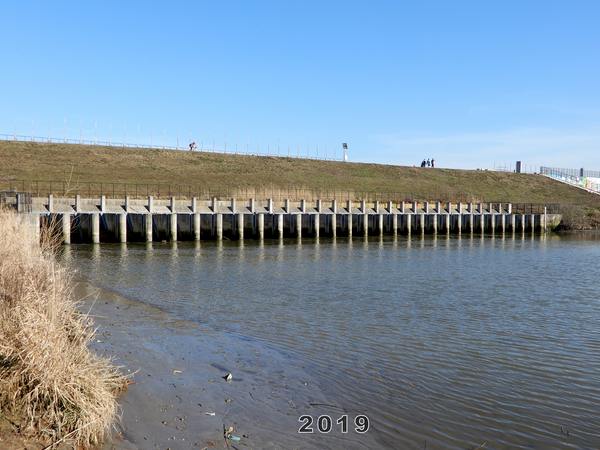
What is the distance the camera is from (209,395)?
27.3 ft

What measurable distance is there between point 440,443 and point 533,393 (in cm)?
290

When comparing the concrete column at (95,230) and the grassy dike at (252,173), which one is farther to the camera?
the grassy dike at (252,173)

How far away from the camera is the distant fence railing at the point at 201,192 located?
190ft

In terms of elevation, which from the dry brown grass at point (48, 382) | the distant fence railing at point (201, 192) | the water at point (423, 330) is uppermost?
the distant fence railing at point (201, 192)

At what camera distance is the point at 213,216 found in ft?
153

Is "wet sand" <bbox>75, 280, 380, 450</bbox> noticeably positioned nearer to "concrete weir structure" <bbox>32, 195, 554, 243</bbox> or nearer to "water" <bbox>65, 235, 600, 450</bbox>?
"water" <bbox>65, 235, 600, 450</bbox>

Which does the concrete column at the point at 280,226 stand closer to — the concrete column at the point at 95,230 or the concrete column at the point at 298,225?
the concrete column at the point at 298,225

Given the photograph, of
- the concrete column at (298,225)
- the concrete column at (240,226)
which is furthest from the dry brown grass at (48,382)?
the concrete column at (298,225)

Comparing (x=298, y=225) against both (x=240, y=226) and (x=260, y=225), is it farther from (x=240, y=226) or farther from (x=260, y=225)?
(x=240, y=226)

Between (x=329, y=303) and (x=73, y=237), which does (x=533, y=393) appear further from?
(x=73, y=237)

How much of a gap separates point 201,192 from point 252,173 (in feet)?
71.7

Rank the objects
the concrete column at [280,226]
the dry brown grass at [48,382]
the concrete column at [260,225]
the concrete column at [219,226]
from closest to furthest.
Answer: the dry brown grass at [48,382] < the concrete column at [219,226] < the concrete column at [260,225] < the concrete column at [280,226]

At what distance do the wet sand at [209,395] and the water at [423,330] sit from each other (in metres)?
0.47

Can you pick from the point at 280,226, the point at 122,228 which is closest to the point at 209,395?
the point at 122,228
